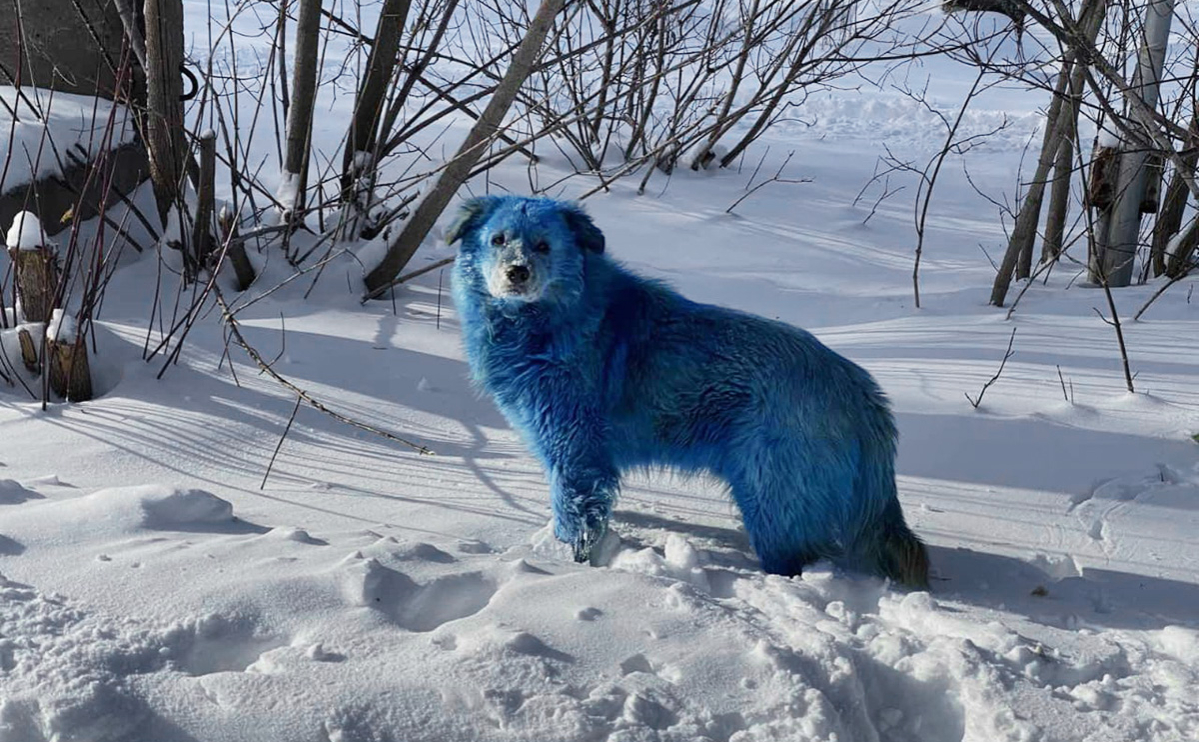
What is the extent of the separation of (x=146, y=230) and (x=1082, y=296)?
5.42m

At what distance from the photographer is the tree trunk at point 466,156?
16.2ft

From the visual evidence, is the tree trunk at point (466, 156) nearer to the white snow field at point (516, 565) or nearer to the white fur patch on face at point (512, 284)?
the white snow field at point (516, 565)

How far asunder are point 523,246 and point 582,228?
21cm

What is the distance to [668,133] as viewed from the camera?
9.74 m

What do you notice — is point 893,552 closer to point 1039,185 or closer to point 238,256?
point 1039,185

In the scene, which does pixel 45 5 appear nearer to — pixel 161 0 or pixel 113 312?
pixel 161 0

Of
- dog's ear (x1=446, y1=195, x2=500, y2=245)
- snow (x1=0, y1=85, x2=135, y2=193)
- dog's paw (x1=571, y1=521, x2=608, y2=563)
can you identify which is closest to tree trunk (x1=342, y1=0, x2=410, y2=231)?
snow (x1=0, y1=85, x2=135, y2=193)

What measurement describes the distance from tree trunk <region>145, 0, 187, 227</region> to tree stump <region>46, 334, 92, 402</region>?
1.42 m

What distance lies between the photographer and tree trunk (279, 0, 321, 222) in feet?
20.0

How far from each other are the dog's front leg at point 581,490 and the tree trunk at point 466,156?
7.55ft

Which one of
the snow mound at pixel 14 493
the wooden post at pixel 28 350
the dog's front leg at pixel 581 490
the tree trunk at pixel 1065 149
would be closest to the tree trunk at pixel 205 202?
the wooden post at pixel 28 350

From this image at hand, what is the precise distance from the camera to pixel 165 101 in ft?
18.2

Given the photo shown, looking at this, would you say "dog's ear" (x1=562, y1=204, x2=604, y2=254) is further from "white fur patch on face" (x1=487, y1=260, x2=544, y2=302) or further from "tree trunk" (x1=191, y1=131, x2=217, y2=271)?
"tree trunk" (x1=191, y1=131, x2=217, y2=271)

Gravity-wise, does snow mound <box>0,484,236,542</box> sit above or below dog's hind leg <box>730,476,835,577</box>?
below
